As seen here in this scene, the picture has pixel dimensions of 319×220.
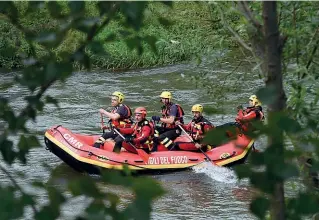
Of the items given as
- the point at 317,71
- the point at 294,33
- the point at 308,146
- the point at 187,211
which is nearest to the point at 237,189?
the point at 187,211

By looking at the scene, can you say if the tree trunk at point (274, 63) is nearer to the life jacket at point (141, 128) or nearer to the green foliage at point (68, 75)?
the green foliage at point (68, 75)

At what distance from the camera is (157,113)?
47.9 feet

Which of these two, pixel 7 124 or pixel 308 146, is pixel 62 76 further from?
pixel 308 146

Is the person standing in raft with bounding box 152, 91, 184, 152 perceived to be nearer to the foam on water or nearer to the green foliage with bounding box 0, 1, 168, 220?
the foam on water

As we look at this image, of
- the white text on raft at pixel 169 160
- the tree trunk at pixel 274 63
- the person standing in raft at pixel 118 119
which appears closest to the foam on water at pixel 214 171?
the white text on raft at pixel 169 160

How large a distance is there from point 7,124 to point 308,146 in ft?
2.49

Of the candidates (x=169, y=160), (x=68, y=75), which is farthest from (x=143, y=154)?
(x=68, y=75)

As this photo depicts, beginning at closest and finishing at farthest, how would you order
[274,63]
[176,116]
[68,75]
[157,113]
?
[68,75]
[274,63]
[176,116]
[157,113]

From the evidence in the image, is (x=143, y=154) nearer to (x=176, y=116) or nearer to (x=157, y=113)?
(x=176, y=116)

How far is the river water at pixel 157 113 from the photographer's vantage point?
8.81 metres

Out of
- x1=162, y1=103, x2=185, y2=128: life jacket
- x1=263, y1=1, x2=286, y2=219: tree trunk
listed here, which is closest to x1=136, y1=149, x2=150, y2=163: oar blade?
x1=162, y1=103, x2=185, y2=128: life jacket

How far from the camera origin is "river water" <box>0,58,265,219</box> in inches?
347

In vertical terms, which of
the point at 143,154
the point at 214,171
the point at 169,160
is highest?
the point at 143,154

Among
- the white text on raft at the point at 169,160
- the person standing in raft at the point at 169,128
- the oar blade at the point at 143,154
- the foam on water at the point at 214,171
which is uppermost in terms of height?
the person standing in raft at the point at 169,128
